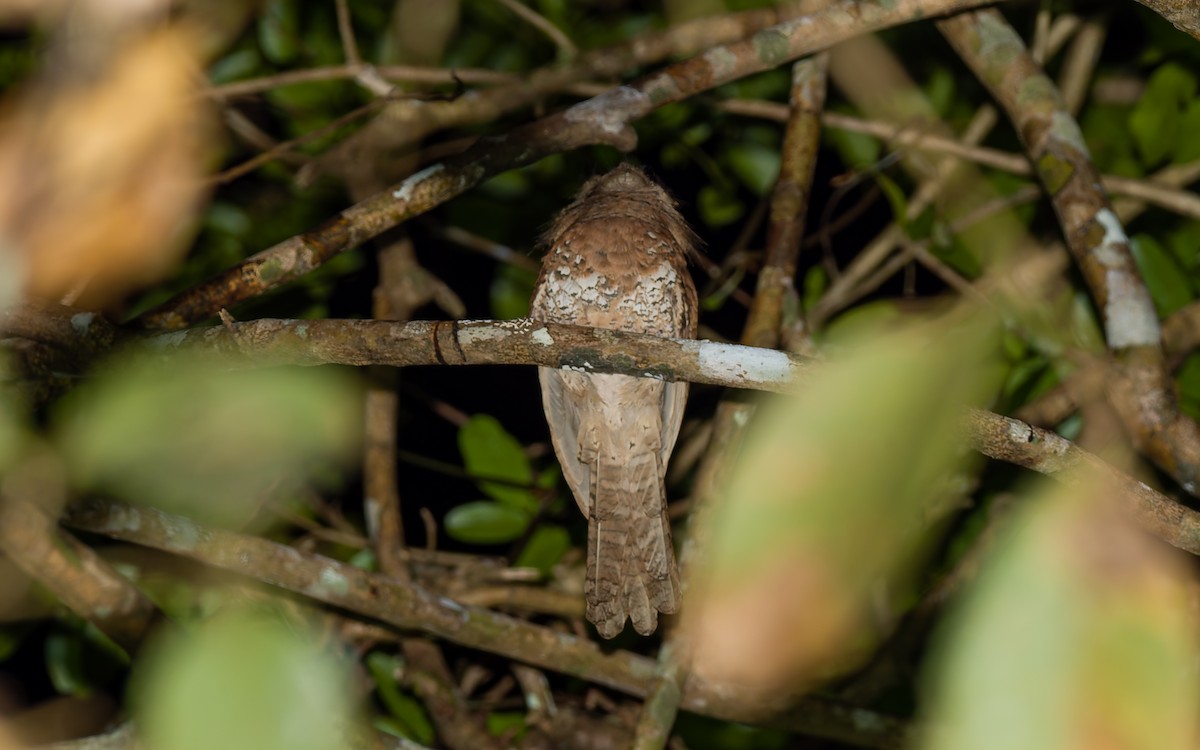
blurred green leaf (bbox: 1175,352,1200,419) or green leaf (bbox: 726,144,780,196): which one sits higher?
green leaf (bbox: 726,144,780,196)

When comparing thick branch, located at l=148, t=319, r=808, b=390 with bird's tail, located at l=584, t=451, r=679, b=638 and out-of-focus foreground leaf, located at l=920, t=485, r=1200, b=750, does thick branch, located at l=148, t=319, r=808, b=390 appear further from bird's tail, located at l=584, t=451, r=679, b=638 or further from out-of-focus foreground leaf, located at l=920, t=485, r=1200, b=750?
out-of-focus foreground leaf, located at l=920, t=485, r=1200, b=750

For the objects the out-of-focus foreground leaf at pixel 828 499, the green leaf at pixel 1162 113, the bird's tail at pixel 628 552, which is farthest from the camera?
the green leaf at pixel 1162 113

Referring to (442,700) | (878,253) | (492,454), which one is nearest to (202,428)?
(492,454)

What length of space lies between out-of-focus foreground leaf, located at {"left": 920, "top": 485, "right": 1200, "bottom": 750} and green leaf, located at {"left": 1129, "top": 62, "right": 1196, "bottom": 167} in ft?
9.65

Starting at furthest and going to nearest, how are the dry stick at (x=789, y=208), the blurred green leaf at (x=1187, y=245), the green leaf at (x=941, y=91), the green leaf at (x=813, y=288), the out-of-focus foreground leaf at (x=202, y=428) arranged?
the green leaf at (x=941, y=91) < the green leaf at (x=813, y=288) < the blurred green leaf at (x=1187, y=245) < the dry stick at (x=789, y=208) < the out-of-focus foreground leaf at (x=202, y=428)

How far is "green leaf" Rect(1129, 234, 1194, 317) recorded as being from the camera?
2.92 meters

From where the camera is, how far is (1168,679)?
54 cm

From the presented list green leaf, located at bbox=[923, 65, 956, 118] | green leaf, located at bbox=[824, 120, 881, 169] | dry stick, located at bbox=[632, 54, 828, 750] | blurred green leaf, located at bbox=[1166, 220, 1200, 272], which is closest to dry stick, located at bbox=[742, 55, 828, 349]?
dry stick, located at bbox=[632, 54, 828, 750]

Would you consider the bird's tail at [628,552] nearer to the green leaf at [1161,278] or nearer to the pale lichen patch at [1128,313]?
the pale lichen patch at [1128,313]

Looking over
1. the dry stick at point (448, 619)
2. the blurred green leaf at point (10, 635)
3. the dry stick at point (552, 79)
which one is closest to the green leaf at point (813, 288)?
the dry stick at point (552, 79)

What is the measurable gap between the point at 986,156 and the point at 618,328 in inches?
55.6

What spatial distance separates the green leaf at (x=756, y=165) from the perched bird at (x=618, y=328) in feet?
1.97

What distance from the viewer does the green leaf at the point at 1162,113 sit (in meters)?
2.99

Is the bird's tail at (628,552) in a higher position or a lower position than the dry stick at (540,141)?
lower
